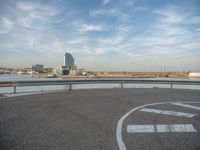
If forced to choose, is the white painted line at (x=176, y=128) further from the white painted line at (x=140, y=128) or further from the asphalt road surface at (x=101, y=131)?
the white painted line at (x=140, y=128)

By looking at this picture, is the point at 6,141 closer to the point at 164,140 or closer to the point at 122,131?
the point at 122,131

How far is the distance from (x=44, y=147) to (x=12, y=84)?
13451 millimetres

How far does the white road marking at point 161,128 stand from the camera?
557 cm

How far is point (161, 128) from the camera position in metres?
5.80

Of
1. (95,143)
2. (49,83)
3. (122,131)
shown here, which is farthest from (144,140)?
(49,83)

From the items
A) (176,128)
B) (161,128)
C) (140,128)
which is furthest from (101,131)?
(176,128)

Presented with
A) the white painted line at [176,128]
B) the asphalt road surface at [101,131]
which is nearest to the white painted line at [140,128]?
the asphalt road surface at [101,131]

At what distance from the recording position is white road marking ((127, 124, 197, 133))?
18.3ft

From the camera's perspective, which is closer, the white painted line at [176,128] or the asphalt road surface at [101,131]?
the asphalt road surface at [101,131]

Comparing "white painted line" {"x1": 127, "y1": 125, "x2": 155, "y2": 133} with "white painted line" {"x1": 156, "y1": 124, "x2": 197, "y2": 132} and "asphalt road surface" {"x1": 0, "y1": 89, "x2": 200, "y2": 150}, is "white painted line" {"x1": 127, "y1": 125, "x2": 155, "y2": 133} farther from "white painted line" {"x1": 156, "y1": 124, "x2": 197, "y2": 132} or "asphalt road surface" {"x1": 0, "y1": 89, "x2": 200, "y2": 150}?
"white painted line" {"x1": 156, "y1": 124, "x2": 197, "y2": 132}

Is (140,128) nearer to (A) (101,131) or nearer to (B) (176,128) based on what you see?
(B) (176,128)

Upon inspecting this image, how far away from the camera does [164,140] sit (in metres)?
4.77

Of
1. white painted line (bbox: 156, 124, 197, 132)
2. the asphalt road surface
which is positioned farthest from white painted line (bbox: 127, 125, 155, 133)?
white painted line (bbox: 156, 124, 197, 132)

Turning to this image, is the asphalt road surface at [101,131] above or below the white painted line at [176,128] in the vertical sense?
below
